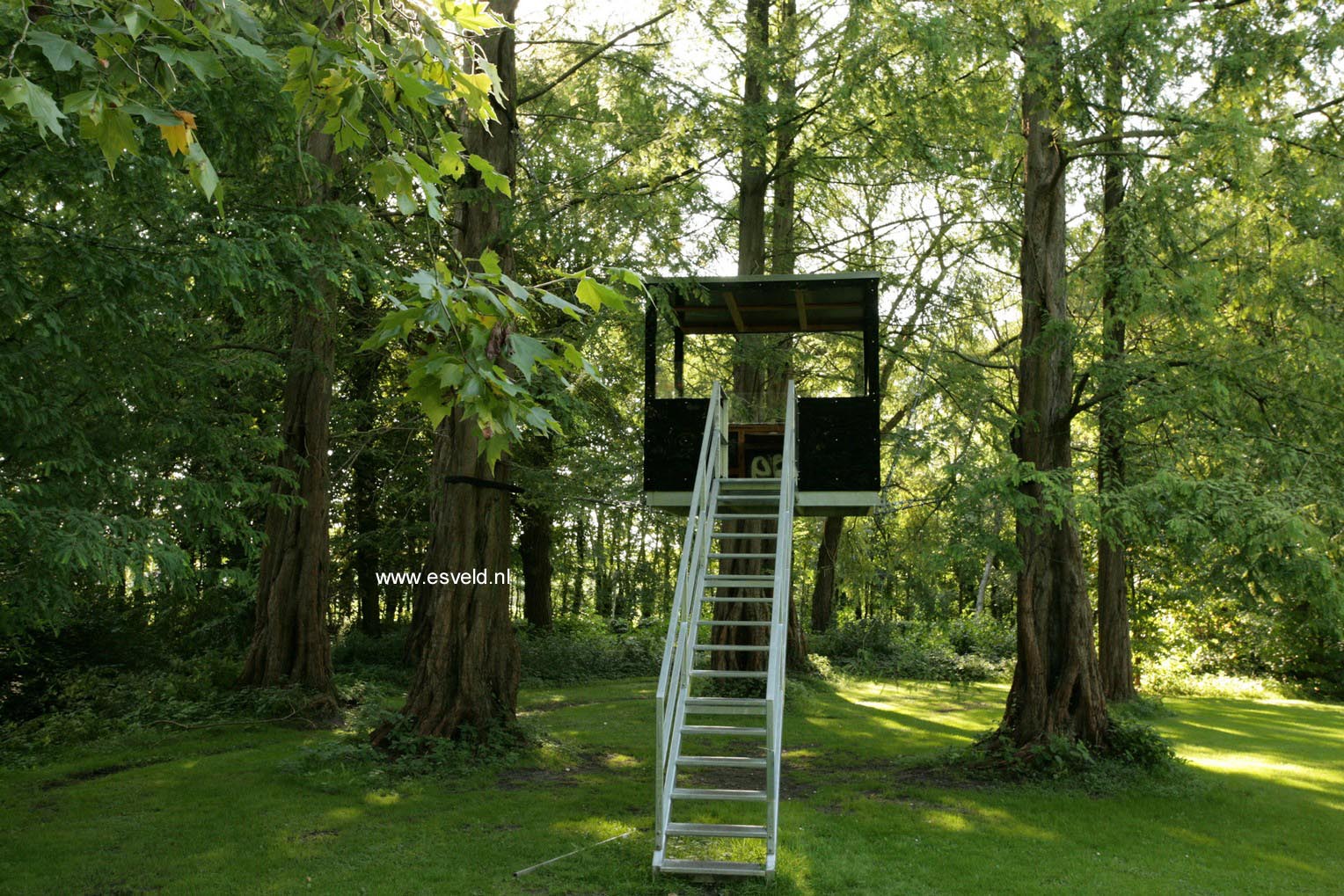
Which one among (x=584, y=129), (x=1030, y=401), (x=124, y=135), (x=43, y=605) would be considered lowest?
(x=43, y=605)

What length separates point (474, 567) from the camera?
11.2m

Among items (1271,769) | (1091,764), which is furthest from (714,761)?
(1271,769)

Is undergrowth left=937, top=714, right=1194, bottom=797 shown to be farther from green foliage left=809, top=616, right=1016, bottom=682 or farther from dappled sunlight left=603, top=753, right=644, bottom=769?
green foliage left=809, top=616, right=1016, bottom=682

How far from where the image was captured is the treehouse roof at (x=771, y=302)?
10742 mm

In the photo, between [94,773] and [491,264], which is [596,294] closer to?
[491,264]

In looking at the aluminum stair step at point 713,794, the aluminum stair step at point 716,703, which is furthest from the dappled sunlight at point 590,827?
the aluminum stair step at point 716,703

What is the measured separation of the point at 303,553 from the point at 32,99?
40.8 feet

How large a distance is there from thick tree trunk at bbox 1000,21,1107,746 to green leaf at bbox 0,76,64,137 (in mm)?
9307

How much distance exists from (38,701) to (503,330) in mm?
13009

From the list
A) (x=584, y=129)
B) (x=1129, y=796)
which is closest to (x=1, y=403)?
(x=584, y=129)

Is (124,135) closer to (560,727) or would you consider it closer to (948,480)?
(948,480)

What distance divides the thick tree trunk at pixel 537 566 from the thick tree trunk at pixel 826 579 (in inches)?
256

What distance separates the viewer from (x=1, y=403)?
6098 mm

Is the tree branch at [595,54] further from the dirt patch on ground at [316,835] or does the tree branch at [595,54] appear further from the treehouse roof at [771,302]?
the dirt patch on ground at [316,835]
